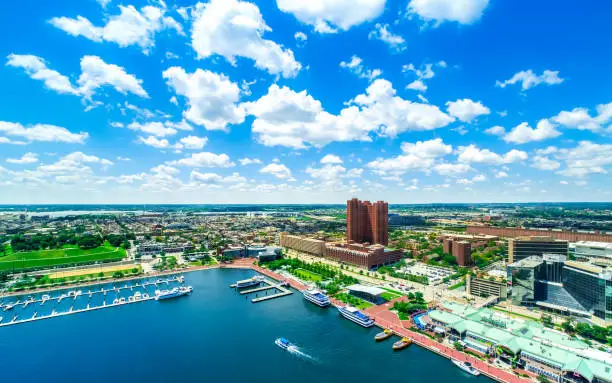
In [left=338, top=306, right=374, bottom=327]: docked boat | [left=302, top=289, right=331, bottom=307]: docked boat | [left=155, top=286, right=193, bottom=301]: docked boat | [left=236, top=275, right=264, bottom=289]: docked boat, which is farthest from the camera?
[left=236, top=275, right=264, bottom=289]: docked boat

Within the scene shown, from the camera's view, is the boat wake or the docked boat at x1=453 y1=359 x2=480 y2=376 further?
the boat wake

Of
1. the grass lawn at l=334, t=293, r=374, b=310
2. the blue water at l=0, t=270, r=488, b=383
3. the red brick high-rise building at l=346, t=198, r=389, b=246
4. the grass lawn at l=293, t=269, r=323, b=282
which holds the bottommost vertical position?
the blue water at l=0, t=270, r=488, b=383

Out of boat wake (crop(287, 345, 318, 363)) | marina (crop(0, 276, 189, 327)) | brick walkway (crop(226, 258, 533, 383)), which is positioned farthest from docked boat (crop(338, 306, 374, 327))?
marina (crop(0, 276, 189, 327))

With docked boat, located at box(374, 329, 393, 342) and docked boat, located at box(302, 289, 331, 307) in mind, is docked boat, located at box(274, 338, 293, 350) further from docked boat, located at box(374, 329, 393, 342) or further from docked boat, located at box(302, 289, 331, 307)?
docked boat, located at box(302, 289, 331, 307)

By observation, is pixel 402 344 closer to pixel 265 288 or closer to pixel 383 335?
pixel 383 335

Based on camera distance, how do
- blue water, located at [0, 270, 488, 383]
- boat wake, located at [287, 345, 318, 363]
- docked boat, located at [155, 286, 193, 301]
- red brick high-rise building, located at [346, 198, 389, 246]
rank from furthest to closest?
1. red brick high-rise building, located at [346, 198, 389, 246]
2. docked boat, located at [155, 286, 193, 301]
3. boat wake, located at [287, 345, 318, 363]
4. blue water, located at [0, 270, 488, 383]

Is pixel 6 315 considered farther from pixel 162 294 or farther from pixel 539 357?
pixel 539 357

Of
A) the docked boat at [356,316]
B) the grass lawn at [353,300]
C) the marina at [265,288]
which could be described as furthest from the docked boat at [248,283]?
the docked boat at [356,316]
